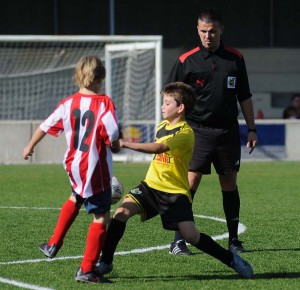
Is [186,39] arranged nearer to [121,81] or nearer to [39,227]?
[121,81]

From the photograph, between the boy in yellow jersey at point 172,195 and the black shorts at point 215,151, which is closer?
the boy in yellow jersey at point 172,195

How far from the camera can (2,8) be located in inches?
1364

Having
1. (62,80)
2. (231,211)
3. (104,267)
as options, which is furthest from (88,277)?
(62,80)

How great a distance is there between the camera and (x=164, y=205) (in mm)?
6703

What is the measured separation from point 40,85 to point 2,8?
986cm

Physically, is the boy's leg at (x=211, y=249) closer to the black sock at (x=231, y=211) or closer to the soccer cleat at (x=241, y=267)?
the soccer cleat at (x=241, y=267)

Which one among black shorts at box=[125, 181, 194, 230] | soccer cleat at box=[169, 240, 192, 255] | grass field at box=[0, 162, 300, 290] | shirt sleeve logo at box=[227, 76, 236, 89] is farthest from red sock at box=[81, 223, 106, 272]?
shirt sleeve logo at box=[227, 76, 236, 89]

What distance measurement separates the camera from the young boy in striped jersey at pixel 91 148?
250 inches

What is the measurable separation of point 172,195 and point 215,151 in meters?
1.47

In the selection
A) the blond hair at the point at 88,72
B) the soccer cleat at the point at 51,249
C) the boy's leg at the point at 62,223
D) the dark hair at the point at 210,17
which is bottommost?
the soccer cleat at the point at 51,249

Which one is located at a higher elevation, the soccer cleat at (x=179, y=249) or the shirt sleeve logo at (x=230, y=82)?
the shirt sleeve logo at (x=230, y=82)

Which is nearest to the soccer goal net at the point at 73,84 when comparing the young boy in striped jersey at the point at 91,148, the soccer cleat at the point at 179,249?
the soccer cleat at the point at 179,249

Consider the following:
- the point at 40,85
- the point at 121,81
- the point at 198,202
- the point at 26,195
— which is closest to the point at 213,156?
the point at 198,202

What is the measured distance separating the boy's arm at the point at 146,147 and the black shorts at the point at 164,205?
380 mm
